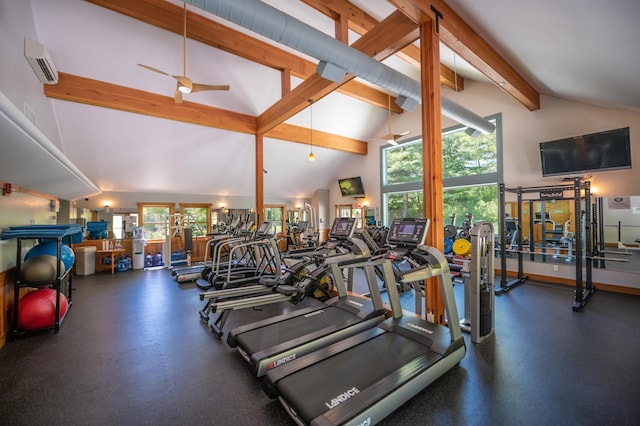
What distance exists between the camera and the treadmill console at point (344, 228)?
4.10 metres

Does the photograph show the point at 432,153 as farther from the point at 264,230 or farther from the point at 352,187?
the point at 352,187

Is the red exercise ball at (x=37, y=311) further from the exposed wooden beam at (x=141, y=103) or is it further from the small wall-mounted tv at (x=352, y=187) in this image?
the small wall-mounted tv at (x=352, y=187)

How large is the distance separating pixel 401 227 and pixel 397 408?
5.49ft

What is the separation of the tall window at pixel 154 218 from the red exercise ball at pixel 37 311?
576cm

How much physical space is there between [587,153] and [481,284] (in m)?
4.49

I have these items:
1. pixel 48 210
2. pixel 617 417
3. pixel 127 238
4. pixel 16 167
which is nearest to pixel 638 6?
pixel 617 417

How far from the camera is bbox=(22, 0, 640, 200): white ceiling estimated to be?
3.15 meters

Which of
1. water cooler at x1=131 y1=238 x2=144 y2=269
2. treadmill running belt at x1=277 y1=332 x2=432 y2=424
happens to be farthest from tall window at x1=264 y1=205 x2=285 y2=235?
treadmill running belt at x1=277 y1=332 x2=432 y2=424

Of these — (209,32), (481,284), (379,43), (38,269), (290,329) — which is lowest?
(290,329)

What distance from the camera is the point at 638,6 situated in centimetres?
236

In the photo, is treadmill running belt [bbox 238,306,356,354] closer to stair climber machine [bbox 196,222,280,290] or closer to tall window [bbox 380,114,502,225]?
stair climber machine [bbox 196,222,280,290]

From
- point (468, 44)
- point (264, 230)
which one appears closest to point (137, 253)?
point (264, 230)

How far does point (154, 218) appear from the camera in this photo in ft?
30.7

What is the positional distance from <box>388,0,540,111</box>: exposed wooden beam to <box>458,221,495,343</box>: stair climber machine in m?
2.45
